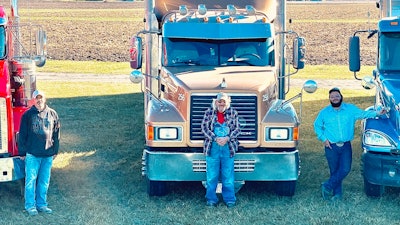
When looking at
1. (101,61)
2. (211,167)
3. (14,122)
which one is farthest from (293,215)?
(101,61)

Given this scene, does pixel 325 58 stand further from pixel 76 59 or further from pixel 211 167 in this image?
pixel 211 167

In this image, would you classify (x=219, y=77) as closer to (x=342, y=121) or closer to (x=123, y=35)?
(x=342, y=121)

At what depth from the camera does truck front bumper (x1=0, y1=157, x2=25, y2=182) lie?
9.99 metres

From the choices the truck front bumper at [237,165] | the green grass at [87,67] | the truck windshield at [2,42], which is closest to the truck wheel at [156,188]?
the truck front bumper at [237,165]

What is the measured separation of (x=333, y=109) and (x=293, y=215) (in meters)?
1.52

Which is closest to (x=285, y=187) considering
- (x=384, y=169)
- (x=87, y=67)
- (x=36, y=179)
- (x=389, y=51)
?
(x=384, y=169)

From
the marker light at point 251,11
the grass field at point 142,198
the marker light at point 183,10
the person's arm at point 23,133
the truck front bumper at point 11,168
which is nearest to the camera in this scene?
the person's arm at point 23,133

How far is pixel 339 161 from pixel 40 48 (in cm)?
433

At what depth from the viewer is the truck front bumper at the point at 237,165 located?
10.3m

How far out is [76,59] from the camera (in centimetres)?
3180

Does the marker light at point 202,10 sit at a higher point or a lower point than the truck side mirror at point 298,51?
higher

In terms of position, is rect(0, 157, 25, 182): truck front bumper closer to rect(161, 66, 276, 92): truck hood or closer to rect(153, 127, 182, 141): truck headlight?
rect(153, 127, 182, 141): truck headlight

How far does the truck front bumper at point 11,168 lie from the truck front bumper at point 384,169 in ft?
14.7

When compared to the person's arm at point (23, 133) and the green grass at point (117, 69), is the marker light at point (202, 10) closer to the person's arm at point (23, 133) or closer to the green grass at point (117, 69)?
the person's arm at point (23, 133)
